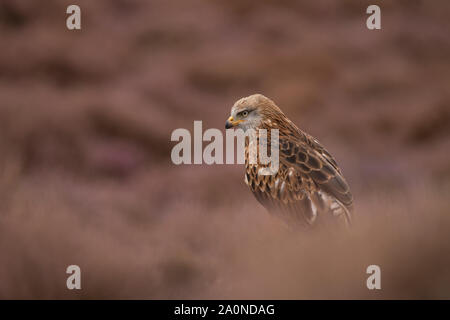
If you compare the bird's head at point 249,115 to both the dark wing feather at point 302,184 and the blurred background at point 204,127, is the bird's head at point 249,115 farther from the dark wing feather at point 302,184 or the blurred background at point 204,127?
the blurred background at point 204,127

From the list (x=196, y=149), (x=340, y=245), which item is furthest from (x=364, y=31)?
(x=340, y=245)

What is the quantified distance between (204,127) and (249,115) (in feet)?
14.3

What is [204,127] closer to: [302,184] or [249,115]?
[249,115]

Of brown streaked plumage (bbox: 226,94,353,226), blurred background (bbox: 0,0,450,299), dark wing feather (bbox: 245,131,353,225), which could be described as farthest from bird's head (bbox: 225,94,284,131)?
blurred background (bbox: 0,0,450,299)

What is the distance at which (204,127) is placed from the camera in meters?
7.29

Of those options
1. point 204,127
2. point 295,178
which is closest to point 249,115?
point 295,178

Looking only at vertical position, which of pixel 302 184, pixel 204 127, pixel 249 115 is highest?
pixel 204 127

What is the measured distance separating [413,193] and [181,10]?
27.7ft

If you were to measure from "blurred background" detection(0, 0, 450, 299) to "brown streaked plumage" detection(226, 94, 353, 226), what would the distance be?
0.14m

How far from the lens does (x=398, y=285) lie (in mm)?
1908

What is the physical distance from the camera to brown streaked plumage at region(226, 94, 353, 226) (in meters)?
2.66

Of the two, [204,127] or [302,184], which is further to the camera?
[204,127]

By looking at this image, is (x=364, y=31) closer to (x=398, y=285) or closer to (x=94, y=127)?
(x=94, y=127)

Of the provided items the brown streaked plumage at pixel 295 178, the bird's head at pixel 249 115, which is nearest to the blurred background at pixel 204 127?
the brown streaked plumage at pixel 295 178
